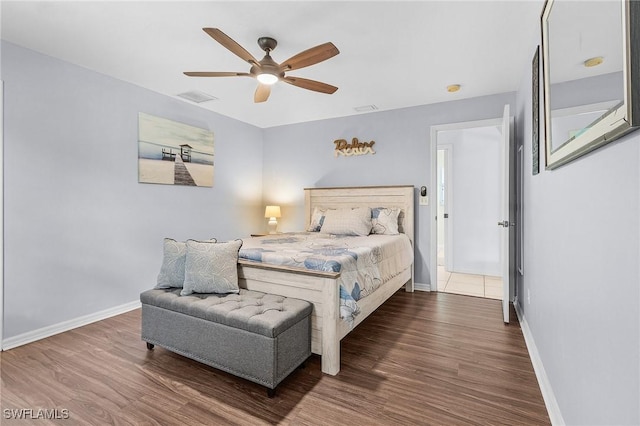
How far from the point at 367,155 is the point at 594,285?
12.5 feet

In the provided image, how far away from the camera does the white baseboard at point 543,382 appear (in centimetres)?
166

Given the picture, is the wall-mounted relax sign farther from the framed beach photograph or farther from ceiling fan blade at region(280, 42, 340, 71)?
ceiling fan blade at region(280, 42, 340, 71)

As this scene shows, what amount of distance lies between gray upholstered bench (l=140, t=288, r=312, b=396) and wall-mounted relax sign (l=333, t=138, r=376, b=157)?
116 inches

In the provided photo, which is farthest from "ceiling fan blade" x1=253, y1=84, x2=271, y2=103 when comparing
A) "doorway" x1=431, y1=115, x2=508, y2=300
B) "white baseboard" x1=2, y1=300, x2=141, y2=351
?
"doorway" x1=431, y1=115, x2=508, y2=300

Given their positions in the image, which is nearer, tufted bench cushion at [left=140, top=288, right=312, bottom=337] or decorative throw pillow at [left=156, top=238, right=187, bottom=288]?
tufted bench cushion at [left=140, top=288, right=312, bottom=337]

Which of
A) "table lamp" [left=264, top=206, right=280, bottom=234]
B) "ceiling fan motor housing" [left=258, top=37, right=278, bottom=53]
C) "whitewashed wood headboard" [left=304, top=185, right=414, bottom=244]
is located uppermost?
"ceiling fan motor housing" [left=258, top=37, right=278, bottom=53]

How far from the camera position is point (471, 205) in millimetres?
5371

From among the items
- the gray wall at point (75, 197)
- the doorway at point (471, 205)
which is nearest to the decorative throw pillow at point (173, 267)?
the gray wall at point (75, 197)

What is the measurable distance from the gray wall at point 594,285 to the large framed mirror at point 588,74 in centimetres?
8

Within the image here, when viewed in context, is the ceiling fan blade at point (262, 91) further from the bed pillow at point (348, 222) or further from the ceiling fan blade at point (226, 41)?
the bed pillow at point (348, 222)

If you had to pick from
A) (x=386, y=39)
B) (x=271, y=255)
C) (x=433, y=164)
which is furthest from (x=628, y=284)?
(x=433, y=164)

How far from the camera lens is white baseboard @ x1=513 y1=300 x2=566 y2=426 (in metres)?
1.66

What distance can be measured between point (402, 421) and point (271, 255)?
4.69 feet

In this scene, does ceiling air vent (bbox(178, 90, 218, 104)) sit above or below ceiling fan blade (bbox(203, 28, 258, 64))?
above
